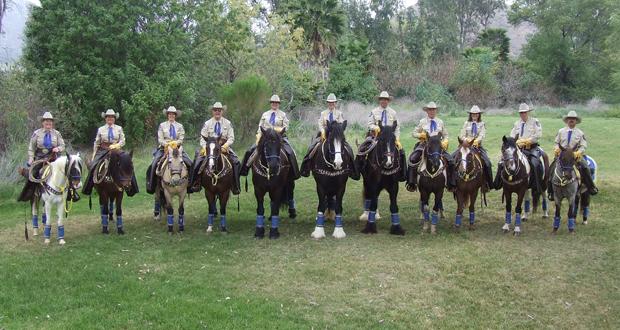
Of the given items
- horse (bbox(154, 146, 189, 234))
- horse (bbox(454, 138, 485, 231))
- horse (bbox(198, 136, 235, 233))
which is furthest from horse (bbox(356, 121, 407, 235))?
horse (bbox(154, 146, 189, 234))

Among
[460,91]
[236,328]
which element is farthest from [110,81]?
[460,91]

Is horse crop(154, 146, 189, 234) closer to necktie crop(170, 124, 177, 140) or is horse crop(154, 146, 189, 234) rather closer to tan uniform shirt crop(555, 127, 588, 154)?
necktie crop(170, 124, 177, 140)

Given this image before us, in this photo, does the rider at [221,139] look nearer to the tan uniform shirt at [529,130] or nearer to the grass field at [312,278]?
the grass field at [312,278]

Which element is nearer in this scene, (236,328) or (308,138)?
(236,328)

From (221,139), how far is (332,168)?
7.85 ft

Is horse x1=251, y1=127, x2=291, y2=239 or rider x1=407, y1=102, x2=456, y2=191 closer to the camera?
horse x1=251, y1=127, x2=291, y2=239

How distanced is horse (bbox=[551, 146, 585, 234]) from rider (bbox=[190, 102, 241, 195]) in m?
6.37

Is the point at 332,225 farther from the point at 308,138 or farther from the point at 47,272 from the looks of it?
the point at 308,138

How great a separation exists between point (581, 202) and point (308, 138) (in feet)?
43.8

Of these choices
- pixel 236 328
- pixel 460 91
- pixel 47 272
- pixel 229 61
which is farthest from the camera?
pixel 460 91

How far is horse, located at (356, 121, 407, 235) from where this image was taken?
1007 cm

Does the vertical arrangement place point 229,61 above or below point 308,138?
above

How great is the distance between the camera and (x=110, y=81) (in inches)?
871

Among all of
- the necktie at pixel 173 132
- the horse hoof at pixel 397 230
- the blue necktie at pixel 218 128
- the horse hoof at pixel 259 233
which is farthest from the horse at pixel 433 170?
the necktie at pixel 173 132
